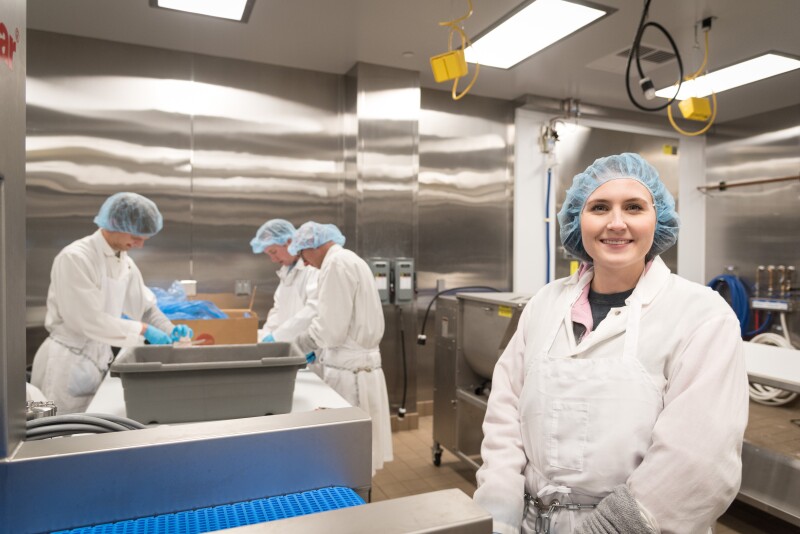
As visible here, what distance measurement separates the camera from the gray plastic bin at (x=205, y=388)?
1.36 meters

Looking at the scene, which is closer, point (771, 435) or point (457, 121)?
point (771, 435)

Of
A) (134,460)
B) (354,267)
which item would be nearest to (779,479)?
(354,267)

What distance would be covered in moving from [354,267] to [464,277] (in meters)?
1.94

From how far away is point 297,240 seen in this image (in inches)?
118

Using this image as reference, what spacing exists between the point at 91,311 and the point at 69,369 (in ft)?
1.16

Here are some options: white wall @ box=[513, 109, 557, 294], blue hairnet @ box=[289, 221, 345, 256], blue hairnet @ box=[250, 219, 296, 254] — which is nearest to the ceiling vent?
white wall @ box=[513, 109, 557, 294]

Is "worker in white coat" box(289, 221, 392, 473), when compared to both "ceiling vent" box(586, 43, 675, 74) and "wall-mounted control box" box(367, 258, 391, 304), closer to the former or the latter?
"wall-mounted control box" box(367, 258, 391, 304)

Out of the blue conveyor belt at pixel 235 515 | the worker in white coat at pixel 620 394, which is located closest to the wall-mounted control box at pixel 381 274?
the worker in white coat at pixel 620 394

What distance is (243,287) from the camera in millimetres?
3902

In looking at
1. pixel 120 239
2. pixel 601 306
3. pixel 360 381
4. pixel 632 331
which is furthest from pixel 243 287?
pixel 632 331

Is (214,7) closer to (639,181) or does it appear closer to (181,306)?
(181,306)

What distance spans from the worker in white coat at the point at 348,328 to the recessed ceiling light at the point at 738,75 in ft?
9.18

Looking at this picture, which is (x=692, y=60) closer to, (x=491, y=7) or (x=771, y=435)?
(x=491, y=7)

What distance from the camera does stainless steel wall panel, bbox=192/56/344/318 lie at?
3.79 meters
